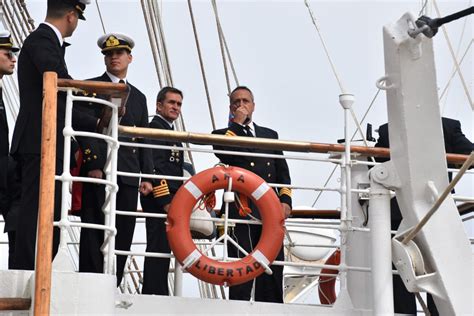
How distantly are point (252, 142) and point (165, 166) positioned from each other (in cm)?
82

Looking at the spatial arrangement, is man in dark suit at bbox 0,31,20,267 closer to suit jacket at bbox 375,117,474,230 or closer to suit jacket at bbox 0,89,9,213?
suit jacket at bbox 0,89,9,213

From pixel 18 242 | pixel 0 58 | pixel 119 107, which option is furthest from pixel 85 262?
pixel 0 58

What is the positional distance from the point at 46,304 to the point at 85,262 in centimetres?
94

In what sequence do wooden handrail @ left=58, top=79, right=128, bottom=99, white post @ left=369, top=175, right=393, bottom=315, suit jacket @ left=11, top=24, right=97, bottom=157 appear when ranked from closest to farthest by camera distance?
wooden handrail @ left=58, top=79, right=128, bottom=99
suit jacket @ left=11, top=24, right=97, bottom=157
white post @ left=369, top=175, right=393, bottom=315

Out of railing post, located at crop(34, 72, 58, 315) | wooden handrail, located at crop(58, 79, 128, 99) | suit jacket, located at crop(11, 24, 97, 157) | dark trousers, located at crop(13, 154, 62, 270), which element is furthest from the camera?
suit jacket, located at crop(11, 24, 97, 157)

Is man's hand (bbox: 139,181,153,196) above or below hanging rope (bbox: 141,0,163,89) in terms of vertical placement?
below

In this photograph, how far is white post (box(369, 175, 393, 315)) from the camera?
20.6 ft

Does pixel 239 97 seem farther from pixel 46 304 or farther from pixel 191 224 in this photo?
pixel 46 304

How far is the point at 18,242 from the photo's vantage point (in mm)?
5988

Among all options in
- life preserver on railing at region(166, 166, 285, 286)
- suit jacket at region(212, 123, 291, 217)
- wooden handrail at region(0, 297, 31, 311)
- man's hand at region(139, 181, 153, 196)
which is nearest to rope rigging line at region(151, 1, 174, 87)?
suit jacket at region(212, 123, 291, 217)

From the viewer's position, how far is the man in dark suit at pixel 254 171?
7.13m

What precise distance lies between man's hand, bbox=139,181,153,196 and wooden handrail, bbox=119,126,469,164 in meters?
0.43

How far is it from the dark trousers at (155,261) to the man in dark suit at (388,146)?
1416 millimetres

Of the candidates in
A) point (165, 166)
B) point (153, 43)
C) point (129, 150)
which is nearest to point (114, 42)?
point (129, 150)
